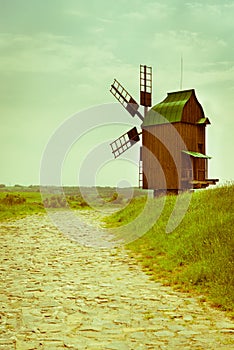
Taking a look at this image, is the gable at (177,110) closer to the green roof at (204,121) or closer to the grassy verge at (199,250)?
the green roof at (204,121)

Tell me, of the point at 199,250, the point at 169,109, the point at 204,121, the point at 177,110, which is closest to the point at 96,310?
the point at 199,250

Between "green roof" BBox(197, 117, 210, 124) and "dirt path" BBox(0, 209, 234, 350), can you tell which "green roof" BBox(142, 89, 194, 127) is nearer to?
"green roof" BBox(197, 117, 210, 124)

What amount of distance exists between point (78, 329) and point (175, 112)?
23802 mm

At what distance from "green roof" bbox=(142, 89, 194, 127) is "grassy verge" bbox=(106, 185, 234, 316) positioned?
12.0m

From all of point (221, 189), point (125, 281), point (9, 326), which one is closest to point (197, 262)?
point (125, 281)

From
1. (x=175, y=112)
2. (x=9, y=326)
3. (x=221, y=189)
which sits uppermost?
(x=175, y=112)

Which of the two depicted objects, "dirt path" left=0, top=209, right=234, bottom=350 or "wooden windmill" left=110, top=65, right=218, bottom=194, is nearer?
"dirt path" left=0, top=209, right=234, bottom=350

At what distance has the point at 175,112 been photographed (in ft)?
94.9

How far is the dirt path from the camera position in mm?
5859

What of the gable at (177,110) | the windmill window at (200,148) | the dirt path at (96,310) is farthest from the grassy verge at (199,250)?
the windmill window at (200,148)

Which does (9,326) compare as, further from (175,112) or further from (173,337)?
(175,112)

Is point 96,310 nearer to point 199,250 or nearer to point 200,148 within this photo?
point 199,250

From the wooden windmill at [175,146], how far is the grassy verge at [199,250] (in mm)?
10848

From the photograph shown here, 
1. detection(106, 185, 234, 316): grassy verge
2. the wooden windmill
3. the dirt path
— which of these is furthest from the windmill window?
the dirt path
